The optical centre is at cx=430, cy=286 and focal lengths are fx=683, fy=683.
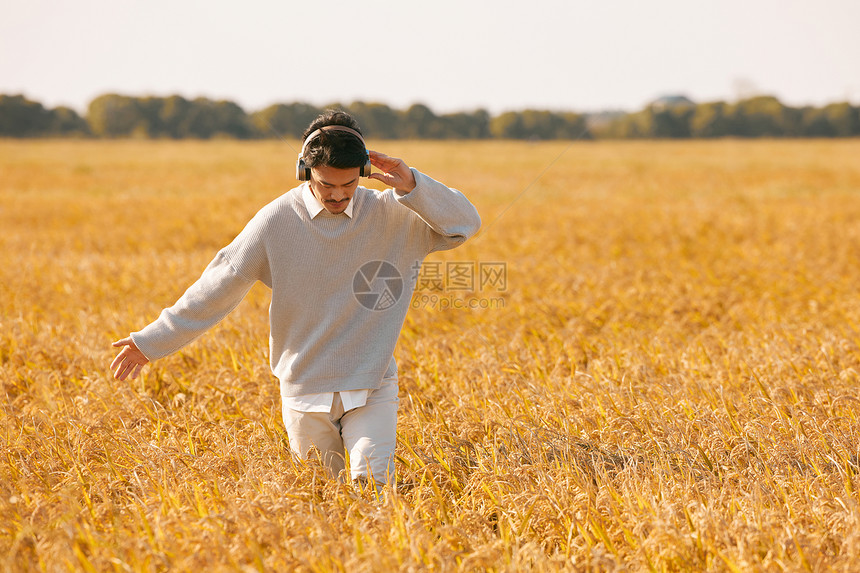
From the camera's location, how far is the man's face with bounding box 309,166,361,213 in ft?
8.06

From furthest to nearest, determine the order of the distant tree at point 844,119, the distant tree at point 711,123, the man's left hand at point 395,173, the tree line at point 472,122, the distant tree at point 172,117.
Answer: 1. the distant tree at point 844,119
2. the distant tree at point 711,123
3. the distant tree at point 172,117
4. the tree line at point 472,122
5. the man's left hand at point 395,173

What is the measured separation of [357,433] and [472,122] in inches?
1294

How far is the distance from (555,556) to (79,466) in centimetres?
192

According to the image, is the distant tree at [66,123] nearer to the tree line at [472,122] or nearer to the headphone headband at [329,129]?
the tree line at [472,122]

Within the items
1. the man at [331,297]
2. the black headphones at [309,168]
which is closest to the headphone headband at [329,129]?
the black headphones at [309,168]

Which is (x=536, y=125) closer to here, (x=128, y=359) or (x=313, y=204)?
(x=313, y=204)

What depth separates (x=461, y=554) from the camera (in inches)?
85.6

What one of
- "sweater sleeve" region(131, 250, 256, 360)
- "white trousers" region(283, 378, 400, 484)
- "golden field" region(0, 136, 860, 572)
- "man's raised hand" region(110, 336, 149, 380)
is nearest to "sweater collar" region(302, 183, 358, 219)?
"sweater sleeve" region(131, 250, 256, 360)

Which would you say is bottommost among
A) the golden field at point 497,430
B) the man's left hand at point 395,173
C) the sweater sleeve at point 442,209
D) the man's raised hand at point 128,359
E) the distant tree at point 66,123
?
the golden field at point 497,430

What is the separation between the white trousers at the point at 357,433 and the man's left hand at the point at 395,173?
0.79 m

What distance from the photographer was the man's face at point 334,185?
2457mm

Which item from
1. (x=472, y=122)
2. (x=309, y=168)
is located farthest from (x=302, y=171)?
(x=472, y=122)

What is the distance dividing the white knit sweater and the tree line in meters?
19.1

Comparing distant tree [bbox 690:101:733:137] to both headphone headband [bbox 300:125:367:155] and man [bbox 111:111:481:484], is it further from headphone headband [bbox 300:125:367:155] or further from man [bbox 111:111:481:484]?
headphone headband [bbox 300:125:367:155]
